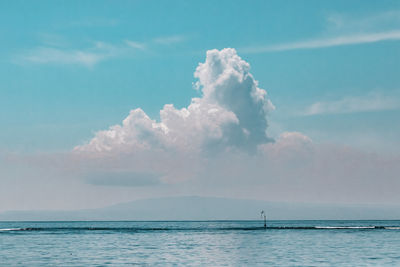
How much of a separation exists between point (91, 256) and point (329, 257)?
3740cm

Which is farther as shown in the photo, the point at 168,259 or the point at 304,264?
the point at 168,259

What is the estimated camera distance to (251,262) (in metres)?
74.8

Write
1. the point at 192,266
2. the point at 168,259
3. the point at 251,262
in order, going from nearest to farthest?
the point at 192,266, the point at 251,262, the point at 168,259

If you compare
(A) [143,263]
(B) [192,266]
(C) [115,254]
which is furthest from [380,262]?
(C) [115,254]

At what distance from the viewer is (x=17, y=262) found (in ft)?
254

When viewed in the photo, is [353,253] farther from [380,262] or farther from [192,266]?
[192,266]

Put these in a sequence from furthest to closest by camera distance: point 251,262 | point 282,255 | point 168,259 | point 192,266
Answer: point 282,255
point 168,259
point 251,262
point 192,266

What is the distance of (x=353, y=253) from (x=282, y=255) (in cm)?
1314

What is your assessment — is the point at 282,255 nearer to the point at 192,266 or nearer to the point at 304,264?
the point at 304,264

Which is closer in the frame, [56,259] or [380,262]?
[380,262]

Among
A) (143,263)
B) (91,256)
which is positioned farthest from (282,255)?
(91,256)

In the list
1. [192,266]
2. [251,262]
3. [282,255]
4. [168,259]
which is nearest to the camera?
[192,266]

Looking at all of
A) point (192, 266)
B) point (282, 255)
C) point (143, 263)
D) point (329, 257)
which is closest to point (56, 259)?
point (143, 263)

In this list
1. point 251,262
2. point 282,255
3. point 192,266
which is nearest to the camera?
point 192,266
